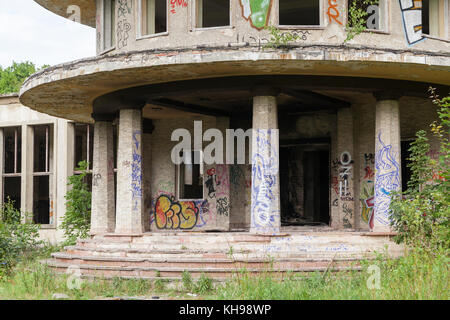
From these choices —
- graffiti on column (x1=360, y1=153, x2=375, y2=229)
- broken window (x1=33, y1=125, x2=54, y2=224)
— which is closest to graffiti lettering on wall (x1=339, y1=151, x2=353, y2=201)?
graffiti on column (x1=360, y1=153, x2=375, y2=229)

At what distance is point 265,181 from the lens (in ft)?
41.2

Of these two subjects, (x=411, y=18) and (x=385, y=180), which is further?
(x=411, y=18)

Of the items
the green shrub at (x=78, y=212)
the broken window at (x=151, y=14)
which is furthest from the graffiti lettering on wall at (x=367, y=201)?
the green shrub at (x=78, y=212)

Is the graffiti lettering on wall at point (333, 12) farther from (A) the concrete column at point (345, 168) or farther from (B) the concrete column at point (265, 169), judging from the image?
(A) the concrete column at point (345, 168)

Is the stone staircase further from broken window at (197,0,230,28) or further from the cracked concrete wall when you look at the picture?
broken window at (197,0,230,28)

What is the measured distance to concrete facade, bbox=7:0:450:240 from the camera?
1205 cm

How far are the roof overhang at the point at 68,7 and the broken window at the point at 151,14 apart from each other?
3610 millimetres

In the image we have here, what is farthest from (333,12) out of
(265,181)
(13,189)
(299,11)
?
(13,189)

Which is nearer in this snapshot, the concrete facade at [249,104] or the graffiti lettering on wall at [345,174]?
the concrete facade at [249,104]

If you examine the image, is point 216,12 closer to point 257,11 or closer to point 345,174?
point 257,11

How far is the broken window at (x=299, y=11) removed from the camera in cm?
1686

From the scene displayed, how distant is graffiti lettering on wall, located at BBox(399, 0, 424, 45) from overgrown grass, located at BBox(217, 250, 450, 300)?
5236 mm

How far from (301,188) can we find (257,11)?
24.3 feet

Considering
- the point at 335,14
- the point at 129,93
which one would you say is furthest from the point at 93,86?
the point at 335,14
